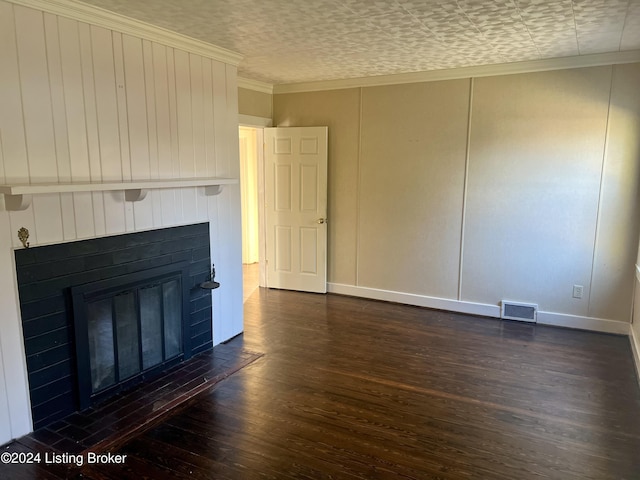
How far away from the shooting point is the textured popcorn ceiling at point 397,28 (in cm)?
271

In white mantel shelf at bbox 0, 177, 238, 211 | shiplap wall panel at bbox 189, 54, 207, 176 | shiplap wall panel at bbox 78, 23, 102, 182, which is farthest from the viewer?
shiplap wall panel at bbox 189, 54, 207, 176

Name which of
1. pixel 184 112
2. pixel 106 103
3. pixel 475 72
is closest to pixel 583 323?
pixel 475 72

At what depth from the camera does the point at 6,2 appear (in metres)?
2.31

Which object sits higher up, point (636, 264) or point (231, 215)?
point (231, 215)

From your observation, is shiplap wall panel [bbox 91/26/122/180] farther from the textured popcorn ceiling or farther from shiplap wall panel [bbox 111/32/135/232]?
the textured popcorn ceiling

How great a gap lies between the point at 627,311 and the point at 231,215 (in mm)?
3804

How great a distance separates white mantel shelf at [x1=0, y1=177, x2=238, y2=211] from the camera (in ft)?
7.53

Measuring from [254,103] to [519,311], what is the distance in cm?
377

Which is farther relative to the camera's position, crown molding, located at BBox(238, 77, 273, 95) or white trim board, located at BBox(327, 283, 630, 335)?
crown molding, located at BBox(238, 77, 273, 95)

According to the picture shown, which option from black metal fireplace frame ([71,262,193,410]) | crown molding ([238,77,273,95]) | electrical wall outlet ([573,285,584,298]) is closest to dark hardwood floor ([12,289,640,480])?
electrical wall outlet ([573,285,584,298])

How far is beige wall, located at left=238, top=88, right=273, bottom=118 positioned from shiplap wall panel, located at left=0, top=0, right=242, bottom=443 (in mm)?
1257

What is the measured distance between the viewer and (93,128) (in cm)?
281

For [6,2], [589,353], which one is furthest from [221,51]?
[589,353]

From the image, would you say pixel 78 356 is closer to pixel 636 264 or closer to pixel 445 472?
pixel 445 472
